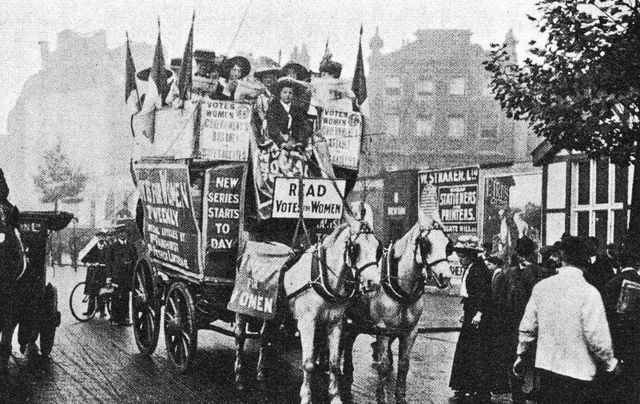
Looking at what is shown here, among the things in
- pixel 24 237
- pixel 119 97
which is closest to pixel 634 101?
pixel 24 237

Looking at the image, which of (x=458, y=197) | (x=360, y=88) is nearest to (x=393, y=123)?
(x=458, y=197)

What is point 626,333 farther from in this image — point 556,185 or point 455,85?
point 455,85

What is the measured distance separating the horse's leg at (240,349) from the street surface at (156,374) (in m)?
0.14

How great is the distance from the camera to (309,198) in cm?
916

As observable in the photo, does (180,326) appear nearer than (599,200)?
Yes

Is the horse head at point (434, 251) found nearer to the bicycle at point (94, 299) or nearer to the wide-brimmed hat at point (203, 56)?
the wide-brimmed hat at point (203, 56)

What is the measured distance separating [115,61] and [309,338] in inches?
2481

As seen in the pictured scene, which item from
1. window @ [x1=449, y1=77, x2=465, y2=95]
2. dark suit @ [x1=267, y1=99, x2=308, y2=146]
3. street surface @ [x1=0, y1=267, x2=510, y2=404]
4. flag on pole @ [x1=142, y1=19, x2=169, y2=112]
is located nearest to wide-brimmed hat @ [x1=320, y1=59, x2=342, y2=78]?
dark suit @ [x1=267, y1=99, x2=308, y2=146]

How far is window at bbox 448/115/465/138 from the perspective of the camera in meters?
46.5

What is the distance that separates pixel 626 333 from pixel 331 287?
277 centimetres

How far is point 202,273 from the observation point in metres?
9.09

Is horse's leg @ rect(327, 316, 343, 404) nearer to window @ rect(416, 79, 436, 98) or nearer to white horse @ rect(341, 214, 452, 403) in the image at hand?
white horse @ rect(341, 214, 452, 403)

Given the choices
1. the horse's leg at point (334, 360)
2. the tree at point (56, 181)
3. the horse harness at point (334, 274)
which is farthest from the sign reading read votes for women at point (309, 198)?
the tree at point (56, 181)

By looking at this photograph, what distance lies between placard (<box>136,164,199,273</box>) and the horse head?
10.2ft
